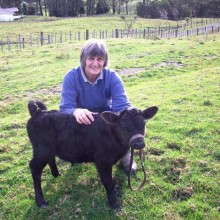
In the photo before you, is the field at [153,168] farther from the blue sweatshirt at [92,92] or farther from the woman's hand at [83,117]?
the woman's hand at [83,117]

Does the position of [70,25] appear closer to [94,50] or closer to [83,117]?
[94,50]

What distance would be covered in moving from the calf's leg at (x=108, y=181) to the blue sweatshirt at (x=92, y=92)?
1.06 metres

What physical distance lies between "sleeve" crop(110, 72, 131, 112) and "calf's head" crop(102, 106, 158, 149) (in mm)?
817

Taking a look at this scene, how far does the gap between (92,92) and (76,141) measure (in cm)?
104

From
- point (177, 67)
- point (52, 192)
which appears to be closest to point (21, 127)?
point (52, 192)

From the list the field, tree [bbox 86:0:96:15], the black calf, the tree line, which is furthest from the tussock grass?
tree [bbox 86:0:96:15]

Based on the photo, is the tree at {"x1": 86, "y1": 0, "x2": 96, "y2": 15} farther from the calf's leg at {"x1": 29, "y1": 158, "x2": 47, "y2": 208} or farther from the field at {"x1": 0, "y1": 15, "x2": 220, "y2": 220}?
the calf's leg at {"x1": 29, "y1": 158, "x2": 47, "y2": 208}

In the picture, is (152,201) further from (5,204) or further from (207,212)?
(5,204)

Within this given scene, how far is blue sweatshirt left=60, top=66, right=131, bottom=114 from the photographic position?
530 centimetres

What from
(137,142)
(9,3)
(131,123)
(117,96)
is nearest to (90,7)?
(9,3)

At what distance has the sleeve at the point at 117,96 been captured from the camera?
211 inches

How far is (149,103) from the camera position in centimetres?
994

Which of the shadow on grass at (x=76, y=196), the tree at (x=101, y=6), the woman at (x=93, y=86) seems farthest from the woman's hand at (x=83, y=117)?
the tree at (x=101, y=6)

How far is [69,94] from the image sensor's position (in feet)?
17.3
